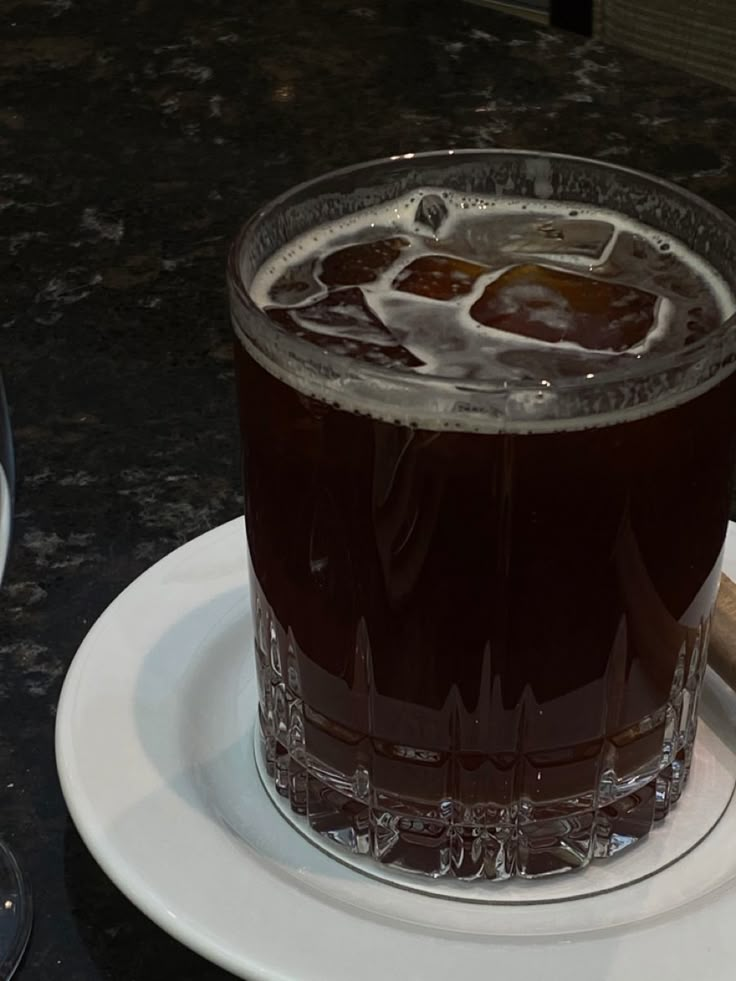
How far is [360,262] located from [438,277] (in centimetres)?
4

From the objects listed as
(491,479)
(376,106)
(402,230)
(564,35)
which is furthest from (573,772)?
(564,35)

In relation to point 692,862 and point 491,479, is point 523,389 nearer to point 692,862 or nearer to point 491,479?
point 491,479

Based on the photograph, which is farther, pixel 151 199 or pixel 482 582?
pixel 151 199

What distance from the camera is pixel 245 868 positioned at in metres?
0.62

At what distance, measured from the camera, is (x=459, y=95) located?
152 centimetres

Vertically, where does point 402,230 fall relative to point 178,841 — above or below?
above

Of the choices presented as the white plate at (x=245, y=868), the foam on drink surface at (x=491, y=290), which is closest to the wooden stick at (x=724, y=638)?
the white plate at (x=245, y=868)

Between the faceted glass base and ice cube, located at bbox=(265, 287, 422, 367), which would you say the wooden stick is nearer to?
the faceted glass base

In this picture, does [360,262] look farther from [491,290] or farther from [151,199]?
[151,199]

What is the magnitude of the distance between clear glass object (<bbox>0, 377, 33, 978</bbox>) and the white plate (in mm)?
59

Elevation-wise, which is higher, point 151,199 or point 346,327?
point 346,327

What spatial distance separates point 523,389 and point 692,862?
0.25 metres

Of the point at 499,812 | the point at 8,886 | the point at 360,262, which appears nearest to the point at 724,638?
the point at 499,812

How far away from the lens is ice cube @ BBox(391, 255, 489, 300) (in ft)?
2.12
